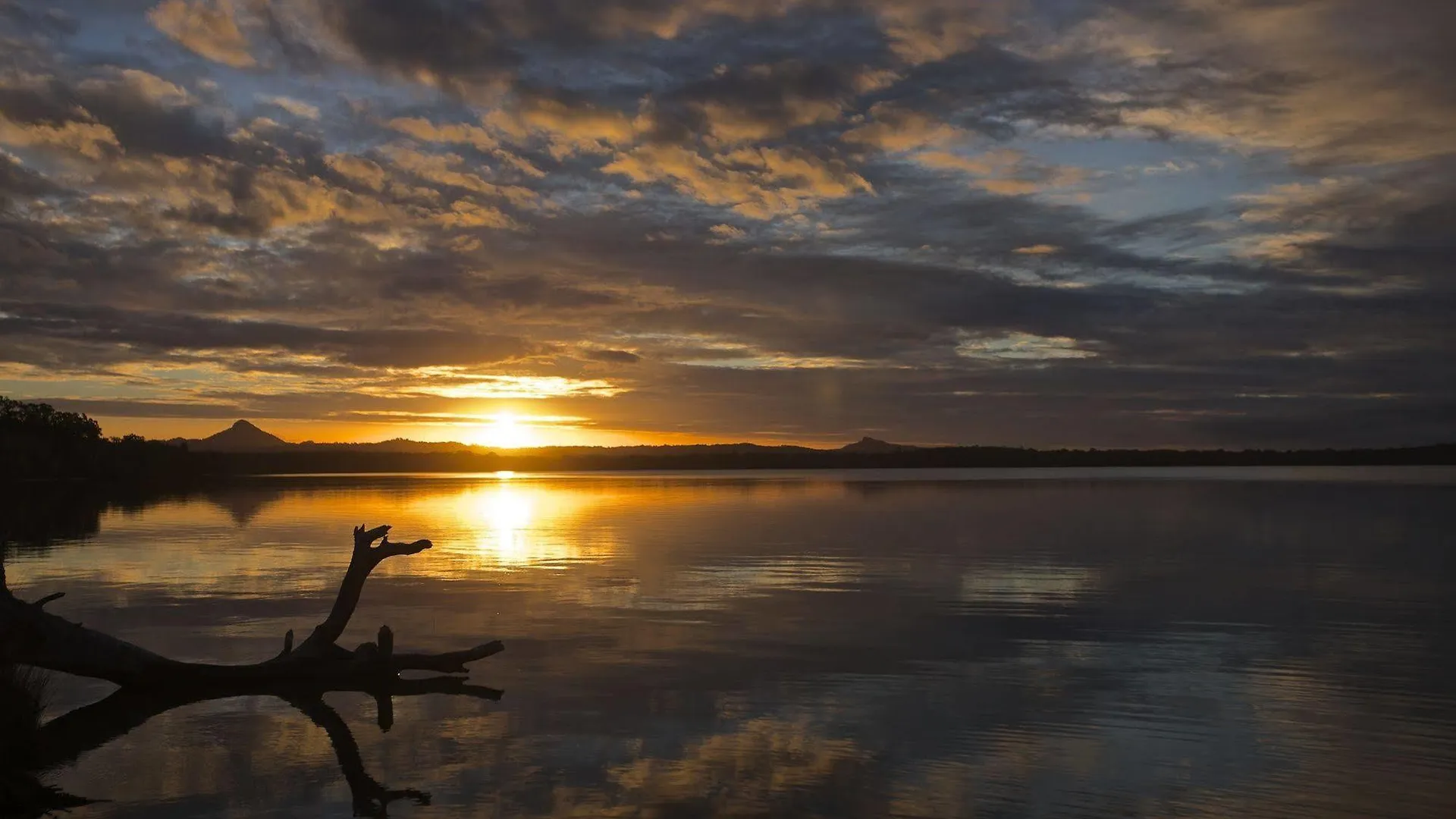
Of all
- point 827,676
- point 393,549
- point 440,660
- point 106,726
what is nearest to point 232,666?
point 106,726

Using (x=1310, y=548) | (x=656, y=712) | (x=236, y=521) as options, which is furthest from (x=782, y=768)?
(x=236, y=521)

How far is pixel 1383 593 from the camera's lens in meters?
29.0

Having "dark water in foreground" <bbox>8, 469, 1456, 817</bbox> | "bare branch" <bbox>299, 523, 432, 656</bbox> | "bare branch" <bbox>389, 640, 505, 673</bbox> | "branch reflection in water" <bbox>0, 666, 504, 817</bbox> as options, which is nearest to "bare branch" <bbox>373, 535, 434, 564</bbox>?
"bare branch" <bbox>299, 523, 432, 656</bbox>

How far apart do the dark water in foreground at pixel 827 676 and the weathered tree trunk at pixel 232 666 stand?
0.69m

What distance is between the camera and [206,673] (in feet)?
56.9

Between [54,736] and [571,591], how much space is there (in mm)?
15741

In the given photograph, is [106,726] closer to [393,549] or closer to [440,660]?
[440,660]

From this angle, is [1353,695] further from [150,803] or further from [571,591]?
[571,591]

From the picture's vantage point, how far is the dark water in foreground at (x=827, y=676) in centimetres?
1249

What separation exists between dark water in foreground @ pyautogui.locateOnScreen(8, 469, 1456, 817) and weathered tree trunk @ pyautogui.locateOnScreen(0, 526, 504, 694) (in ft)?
2.27

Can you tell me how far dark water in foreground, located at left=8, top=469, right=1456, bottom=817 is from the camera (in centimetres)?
1249

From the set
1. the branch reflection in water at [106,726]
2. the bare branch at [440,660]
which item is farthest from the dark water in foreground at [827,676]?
the bare branch at [440,660]

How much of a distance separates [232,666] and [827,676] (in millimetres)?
9539

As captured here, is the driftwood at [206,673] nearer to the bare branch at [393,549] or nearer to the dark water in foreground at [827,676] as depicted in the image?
the bare branch at [393,549]
